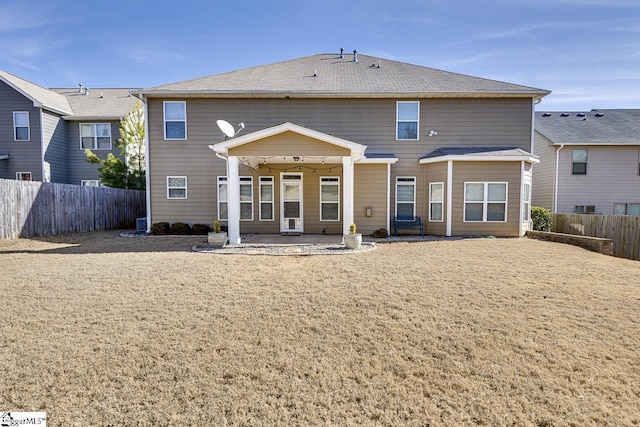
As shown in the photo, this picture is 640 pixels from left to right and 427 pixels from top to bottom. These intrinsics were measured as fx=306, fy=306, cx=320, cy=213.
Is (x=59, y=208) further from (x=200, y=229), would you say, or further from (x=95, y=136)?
(x=95, y=136)

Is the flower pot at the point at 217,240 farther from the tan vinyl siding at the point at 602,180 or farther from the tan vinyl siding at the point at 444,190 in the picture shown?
the tan vinyl siding at the point at 602,180

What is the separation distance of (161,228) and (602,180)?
22.9 metres

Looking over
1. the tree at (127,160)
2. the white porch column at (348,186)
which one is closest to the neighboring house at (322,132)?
the white porch column at (348,186)

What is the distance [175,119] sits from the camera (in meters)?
13.2

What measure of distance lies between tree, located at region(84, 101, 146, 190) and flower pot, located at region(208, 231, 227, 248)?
10.1 metres

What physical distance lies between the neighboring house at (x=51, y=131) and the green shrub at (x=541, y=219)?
22.7 m

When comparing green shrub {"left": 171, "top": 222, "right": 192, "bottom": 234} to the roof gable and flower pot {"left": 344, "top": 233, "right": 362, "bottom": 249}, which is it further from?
flower pot {"left": 344, "top": 233, "right": 362, "bottom": 249}

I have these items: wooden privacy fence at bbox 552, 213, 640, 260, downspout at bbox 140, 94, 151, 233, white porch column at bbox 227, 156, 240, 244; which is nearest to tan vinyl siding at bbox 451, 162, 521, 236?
wooden privacy fence at bbox 552, 213, 640, 260

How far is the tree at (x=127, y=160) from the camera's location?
631 inches

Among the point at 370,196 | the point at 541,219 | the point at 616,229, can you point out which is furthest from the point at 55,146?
the point at 616,229

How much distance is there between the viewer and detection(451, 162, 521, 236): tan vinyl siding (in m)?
11.9

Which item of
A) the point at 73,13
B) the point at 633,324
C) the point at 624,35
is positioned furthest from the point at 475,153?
the point at 73,13

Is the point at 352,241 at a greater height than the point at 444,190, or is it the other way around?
the point at 444,190

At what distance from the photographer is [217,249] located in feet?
30.2
